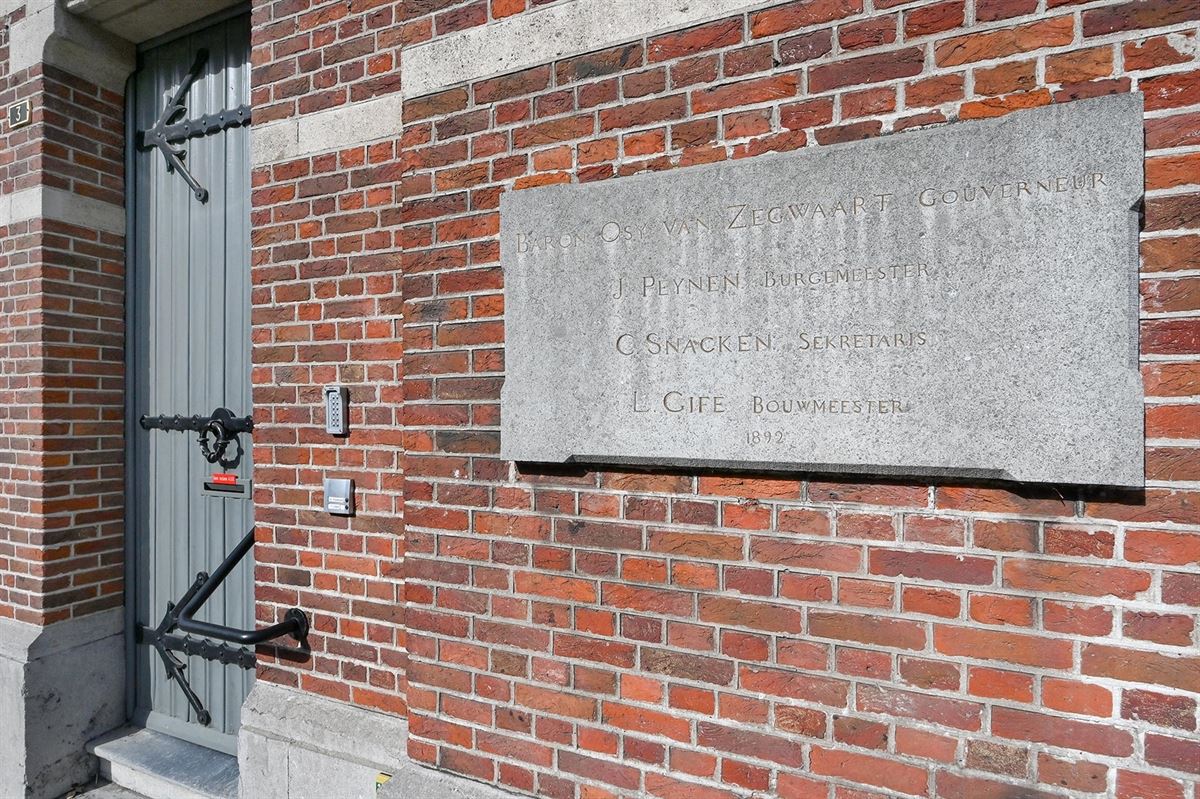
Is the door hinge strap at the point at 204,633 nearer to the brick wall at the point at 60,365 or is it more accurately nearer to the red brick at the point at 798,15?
the brick wall at the point at 60,365

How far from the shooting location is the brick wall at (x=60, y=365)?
3480 millimetres

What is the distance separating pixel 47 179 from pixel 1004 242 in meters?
4.27

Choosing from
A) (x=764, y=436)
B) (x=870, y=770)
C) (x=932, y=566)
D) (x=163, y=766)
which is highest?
(x=764, y=436)

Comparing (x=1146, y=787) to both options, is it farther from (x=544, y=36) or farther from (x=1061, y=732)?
(x=544, y=36)

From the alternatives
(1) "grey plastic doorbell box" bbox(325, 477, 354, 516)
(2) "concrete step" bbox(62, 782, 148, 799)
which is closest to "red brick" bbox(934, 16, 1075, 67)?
(1) "grey plastic doorbell box" bbox(325, 477, 354, 516)

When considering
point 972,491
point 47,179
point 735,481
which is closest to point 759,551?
point 735,481

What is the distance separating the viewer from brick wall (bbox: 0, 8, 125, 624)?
3480mm

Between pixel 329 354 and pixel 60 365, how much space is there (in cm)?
185

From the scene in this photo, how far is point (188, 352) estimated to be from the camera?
3.46 meters

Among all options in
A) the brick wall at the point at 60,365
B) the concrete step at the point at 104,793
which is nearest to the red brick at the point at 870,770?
the concrete step at the point at 104,793

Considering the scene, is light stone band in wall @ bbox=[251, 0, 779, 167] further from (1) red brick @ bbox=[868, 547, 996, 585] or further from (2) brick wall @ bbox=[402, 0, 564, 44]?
(1) red brick @ bbox=[868, 547, 996, 585]

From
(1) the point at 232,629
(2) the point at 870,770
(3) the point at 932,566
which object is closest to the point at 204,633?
(1) the point at 232,629

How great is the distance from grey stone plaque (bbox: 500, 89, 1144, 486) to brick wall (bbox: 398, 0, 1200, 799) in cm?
8

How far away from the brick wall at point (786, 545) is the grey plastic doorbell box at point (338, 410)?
471 mm
